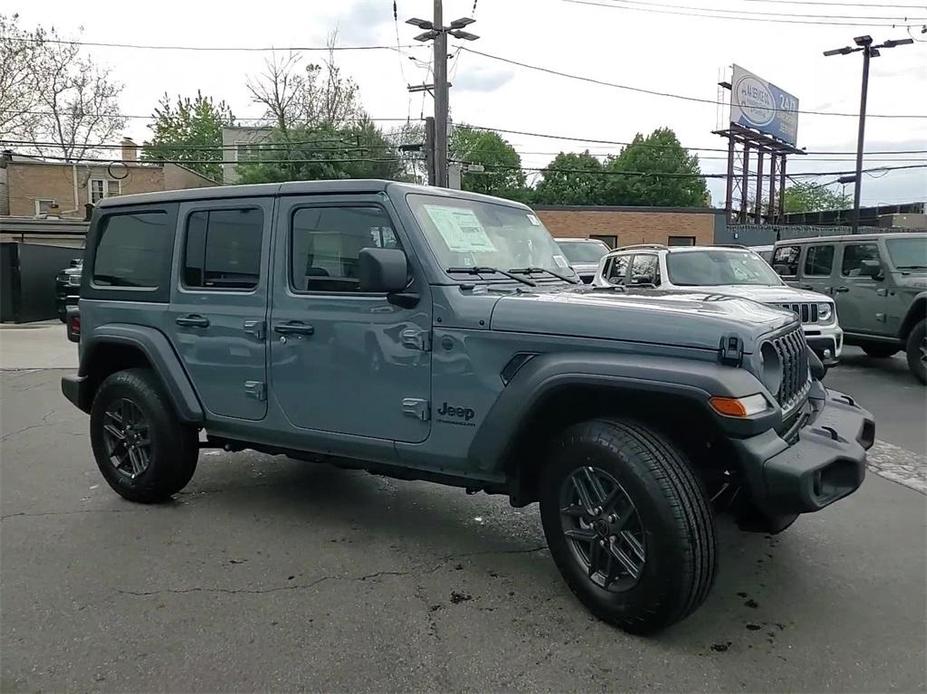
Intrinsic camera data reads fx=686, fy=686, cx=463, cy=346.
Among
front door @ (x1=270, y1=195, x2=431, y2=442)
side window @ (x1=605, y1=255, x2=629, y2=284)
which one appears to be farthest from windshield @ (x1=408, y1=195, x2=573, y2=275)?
side window @ (x1=605, y1=255, x2=629, y2=284)

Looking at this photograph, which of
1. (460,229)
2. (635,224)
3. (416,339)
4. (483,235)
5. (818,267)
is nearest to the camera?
(416,339)

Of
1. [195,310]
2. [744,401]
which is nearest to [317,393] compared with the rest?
[195,310]

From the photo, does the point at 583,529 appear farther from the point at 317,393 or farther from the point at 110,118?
the point at 110,118

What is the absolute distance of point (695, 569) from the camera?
2707mm

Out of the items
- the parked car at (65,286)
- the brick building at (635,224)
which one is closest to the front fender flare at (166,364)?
the parked car at (65,286)

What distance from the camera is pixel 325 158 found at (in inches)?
1198

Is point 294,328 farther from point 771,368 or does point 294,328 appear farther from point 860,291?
point 860,291

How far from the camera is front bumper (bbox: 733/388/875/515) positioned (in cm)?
260

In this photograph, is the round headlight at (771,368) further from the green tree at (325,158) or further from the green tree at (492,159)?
the green tree at (492,159)

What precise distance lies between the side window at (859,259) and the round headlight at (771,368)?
8154 millimetres

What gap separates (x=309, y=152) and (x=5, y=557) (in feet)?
92.3

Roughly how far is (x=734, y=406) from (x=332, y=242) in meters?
2.26

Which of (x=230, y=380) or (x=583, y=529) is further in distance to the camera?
(x=230, y=380)

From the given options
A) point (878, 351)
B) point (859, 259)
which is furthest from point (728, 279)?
point (878, 351)
